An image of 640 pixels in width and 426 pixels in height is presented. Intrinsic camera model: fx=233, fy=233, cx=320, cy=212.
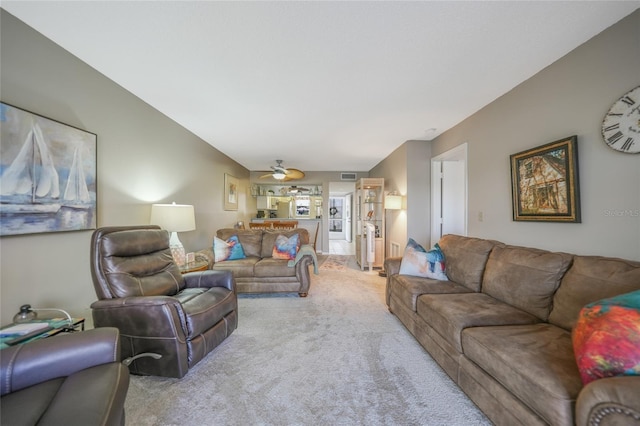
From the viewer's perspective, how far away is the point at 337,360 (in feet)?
6.27

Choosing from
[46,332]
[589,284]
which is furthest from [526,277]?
[46,332]

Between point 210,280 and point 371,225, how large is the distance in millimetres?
3325

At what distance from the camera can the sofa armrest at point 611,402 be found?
2.46 ft

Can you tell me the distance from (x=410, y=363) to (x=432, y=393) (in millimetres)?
314

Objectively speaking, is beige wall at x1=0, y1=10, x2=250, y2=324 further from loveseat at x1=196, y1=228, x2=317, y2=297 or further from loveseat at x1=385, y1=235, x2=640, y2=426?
loveseat at x1=385, y1=235, x2=640, y2=426

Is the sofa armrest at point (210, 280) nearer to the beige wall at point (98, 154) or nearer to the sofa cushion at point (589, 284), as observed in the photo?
the beige wall at point (98, 154)

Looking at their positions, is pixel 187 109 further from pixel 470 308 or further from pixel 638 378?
pixel 638 378

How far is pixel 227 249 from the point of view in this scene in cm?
365

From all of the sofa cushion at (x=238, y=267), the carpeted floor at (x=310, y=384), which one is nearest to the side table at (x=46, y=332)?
the carpeted floor at (x=310, y=384)

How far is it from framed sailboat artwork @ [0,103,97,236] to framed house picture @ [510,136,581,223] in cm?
393

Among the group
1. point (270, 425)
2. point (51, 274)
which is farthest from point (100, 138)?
point (270, 425)

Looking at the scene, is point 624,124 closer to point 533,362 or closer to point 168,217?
point 533,362

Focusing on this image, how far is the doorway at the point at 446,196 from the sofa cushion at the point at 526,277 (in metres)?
1.82

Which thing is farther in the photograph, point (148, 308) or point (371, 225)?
point (371, 225)
